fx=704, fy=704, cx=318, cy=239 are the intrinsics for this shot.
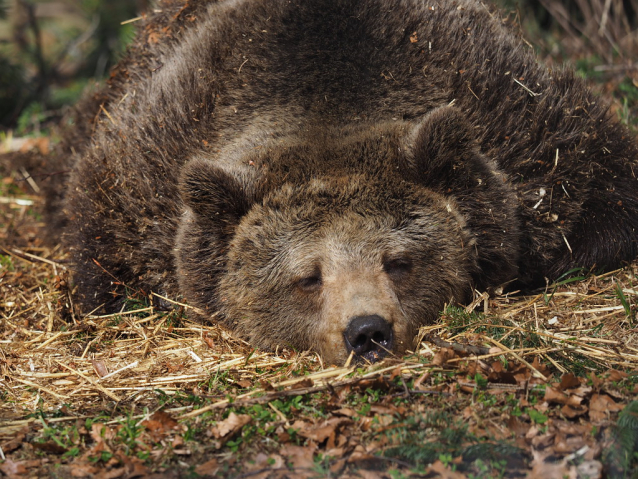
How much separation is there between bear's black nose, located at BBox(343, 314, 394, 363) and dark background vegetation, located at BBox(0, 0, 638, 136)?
4.03m

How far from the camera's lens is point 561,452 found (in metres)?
3.10

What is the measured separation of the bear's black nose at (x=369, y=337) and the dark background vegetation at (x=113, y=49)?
4033 mm

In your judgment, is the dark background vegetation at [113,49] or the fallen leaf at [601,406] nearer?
the fallen leaf at [601,406]

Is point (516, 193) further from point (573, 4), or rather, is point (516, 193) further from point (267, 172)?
point (573, 4)

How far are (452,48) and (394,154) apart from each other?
1.18 meters

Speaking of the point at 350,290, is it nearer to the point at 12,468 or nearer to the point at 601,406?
the point at 601,406

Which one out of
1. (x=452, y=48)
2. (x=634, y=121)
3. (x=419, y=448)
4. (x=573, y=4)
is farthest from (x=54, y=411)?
(x=573, y=4)

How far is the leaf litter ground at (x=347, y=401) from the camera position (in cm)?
318

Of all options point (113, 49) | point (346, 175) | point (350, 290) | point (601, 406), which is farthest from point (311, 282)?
point (113, 49)

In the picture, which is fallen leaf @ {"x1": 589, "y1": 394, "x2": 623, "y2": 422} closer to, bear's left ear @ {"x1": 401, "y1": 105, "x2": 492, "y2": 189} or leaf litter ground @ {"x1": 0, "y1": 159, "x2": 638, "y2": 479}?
leaf litter ground @ {"x1": 0, "y1": 159, "x2": 638, "y2": 479}

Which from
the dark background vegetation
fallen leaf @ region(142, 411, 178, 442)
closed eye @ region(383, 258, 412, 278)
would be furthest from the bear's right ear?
the dark background vegetation

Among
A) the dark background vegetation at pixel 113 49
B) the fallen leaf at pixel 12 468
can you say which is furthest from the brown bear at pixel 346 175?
the dark background vegetation at pixel 113 49

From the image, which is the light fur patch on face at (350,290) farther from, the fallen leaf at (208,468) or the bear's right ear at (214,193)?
the fallen leaf at (208,468)

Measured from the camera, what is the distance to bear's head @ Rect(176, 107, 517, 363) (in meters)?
4.45
